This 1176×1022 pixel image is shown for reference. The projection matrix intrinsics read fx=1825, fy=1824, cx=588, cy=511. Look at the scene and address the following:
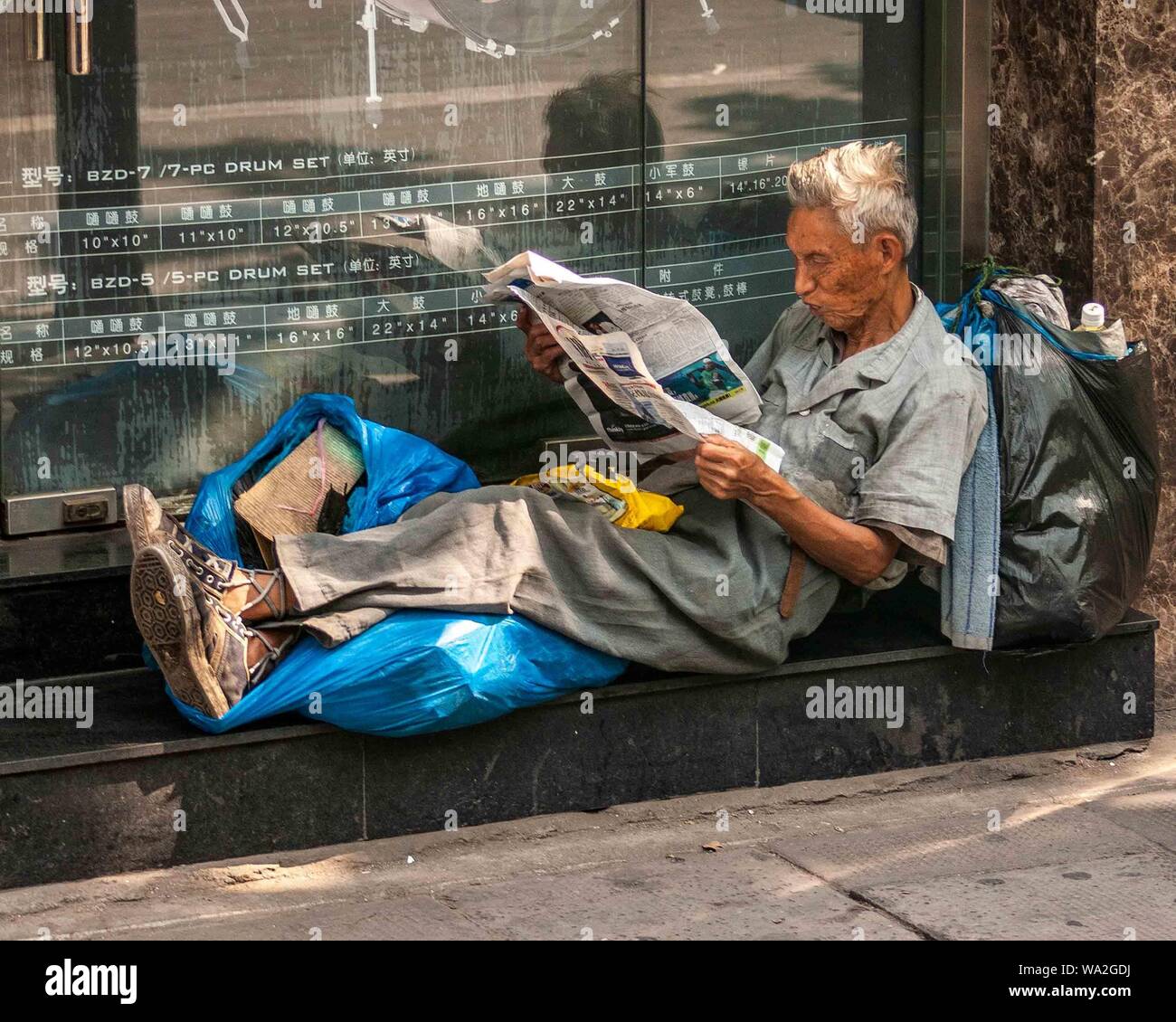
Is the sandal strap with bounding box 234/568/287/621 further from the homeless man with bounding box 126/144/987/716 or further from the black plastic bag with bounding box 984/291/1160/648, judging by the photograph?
the black plastic bag with bounding box 984/291/1160/648

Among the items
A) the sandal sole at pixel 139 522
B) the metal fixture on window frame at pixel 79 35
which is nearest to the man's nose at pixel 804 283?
the sandal sole at pixel 139 522

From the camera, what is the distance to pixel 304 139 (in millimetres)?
4480

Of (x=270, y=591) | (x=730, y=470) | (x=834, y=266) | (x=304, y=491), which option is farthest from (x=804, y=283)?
(x=270, y=591)

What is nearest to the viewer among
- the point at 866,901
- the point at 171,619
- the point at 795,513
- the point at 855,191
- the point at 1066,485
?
the point at 171,619

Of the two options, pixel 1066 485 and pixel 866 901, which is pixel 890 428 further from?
pixel 866 901

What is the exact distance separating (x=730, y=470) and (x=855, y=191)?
0.72 m

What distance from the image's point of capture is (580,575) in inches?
156

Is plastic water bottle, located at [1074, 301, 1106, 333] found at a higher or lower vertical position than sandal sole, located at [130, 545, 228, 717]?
higher

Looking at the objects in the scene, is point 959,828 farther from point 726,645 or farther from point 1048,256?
point 1048,256

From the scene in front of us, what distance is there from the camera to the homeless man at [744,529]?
12.6ft

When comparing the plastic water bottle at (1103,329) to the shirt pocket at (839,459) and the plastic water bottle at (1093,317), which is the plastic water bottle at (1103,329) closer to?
the plastic water bottle at (1093,317)

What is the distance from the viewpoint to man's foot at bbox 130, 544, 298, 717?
3566 millimetres

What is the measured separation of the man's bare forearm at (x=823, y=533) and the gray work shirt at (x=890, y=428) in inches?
2.1

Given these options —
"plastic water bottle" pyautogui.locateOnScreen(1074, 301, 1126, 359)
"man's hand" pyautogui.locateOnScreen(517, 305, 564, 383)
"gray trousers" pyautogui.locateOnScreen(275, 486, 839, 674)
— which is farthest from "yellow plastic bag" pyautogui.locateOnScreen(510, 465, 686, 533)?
"plastic water bottle" pyautogui.locateOnScreen(1074, 301, 1126, 359)
